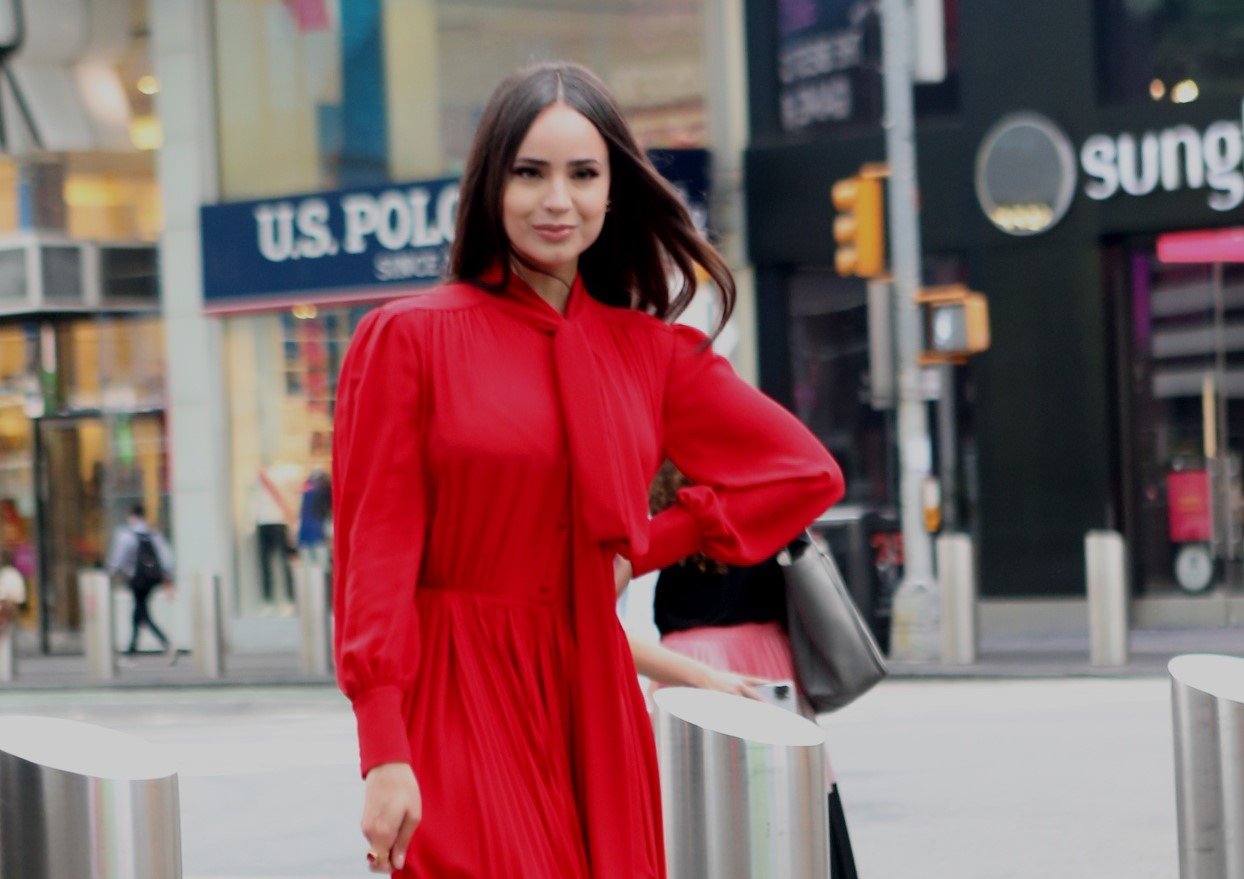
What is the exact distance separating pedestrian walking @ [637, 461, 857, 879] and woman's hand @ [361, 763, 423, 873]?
2.20 metres

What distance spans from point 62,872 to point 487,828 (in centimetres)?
117

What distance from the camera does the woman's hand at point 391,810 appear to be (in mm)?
2904

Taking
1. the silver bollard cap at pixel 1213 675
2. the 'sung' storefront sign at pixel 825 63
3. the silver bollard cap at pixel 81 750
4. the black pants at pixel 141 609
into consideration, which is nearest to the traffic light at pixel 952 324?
the 'sung' storefront sign at pixel 825 63

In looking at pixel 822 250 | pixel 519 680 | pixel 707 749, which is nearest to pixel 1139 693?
pixel 822 250

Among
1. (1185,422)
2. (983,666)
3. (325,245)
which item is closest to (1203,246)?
(1185,422)

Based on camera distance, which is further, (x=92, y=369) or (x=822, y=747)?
(x=92, y=369)

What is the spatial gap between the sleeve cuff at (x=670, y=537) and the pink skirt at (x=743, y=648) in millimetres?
1763

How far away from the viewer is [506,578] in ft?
10.3

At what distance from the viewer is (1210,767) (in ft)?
16.1

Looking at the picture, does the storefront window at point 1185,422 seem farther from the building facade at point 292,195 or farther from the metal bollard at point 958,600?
the building facade at point 292,195

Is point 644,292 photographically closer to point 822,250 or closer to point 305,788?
point 305,788

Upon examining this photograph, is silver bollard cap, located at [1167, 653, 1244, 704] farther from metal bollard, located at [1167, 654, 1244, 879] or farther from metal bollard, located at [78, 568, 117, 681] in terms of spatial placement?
metal bollard, located at [78, 568, 117, 681]

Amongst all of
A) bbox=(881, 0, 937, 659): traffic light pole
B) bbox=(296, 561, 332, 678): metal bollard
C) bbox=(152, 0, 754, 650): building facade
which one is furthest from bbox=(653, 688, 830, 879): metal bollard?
bbox=(152, 0, 754, 650): building facade

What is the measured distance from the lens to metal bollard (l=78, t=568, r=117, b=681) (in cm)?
2075
